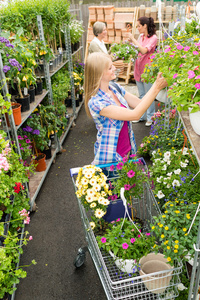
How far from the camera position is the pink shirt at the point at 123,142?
7.47 feet

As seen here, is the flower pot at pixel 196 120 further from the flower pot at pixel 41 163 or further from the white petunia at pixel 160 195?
the flower pot at pixel 41 163

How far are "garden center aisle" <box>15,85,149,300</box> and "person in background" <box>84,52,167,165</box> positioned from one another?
101 centimetres

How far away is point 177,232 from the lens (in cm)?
135

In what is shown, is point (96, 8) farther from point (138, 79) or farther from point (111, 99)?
point (111, 99)

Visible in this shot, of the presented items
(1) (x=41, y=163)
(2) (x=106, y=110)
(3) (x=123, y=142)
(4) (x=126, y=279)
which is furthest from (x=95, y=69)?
(1) (x=41, y=163)

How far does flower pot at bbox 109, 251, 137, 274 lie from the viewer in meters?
1.57

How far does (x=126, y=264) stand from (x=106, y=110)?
1.05 m

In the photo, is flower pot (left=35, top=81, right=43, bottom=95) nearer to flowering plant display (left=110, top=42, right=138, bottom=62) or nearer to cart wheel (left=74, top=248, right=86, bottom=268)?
flowering plant display (left=110, top=42, right=138, bottom=62)

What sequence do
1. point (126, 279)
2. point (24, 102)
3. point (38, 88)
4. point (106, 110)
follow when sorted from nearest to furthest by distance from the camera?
point (126, 279)
point (106, 110)
point (24, 102)
point (38, 88)

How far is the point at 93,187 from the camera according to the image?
171 cm

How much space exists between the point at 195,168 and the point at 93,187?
76cm

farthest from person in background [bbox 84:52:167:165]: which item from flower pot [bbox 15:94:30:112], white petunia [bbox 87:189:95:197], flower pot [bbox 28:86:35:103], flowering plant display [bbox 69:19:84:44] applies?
flowering plant display [bbox 69:19:84:44]

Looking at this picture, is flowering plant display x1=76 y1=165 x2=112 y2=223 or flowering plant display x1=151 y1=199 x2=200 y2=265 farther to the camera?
flowering plant display x1=76 y1=165 x2=112 y2=223

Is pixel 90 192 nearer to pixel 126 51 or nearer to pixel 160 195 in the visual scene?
pixel 160 195
